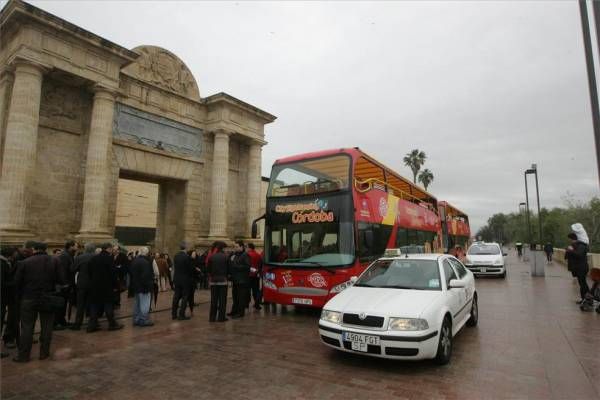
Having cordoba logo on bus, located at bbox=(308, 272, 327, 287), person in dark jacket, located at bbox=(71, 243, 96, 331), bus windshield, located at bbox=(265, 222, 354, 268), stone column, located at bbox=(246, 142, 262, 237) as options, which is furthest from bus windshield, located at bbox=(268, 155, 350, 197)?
stone column, located at bbox=(246, 142, 262, 237)

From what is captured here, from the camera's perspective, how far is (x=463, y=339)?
640 centimetres

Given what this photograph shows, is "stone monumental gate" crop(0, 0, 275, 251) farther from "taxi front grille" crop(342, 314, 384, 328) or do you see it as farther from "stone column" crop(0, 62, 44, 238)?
"taxi front grille" crop(342, 314, 384, 328)

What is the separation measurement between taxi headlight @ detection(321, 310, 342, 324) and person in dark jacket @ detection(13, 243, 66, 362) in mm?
4396

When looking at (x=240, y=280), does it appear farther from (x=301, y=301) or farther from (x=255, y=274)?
(x=301, y=301)

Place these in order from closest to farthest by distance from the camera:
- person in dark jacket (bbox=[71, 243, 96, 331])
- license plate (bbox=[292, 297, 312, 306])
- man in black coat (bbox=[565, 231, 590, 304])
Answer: person in dark jacket (bbox=[71, 243, 96, 331]) → license plate (bbox=[292, 297, 312, 306]) → man in black coat (bbox=[565, 231, 590, 304])

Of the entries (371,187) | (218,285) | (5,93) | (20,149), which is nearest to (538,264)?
(371,187)

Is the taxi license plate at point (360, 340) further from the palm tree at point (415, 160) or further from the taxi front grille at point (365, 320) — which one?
the palm tree at point (415, 160)

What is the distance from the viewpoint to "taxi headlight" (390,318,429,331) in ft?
15.2

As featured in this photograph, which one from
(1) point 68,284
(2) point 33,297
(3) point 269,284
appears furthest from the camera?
(3) point 269,284

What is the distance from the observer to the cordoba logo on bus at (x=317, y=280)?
8.01 metres

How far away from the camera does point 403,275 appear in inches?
240

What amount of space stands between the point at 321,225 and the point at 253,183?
1265 cm

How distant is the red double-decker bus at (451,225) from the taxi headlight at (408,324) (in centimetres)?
1575

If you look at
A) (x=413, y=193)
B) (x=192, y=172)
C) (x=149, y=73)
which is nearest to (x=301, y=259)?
(x=413, y=193)
